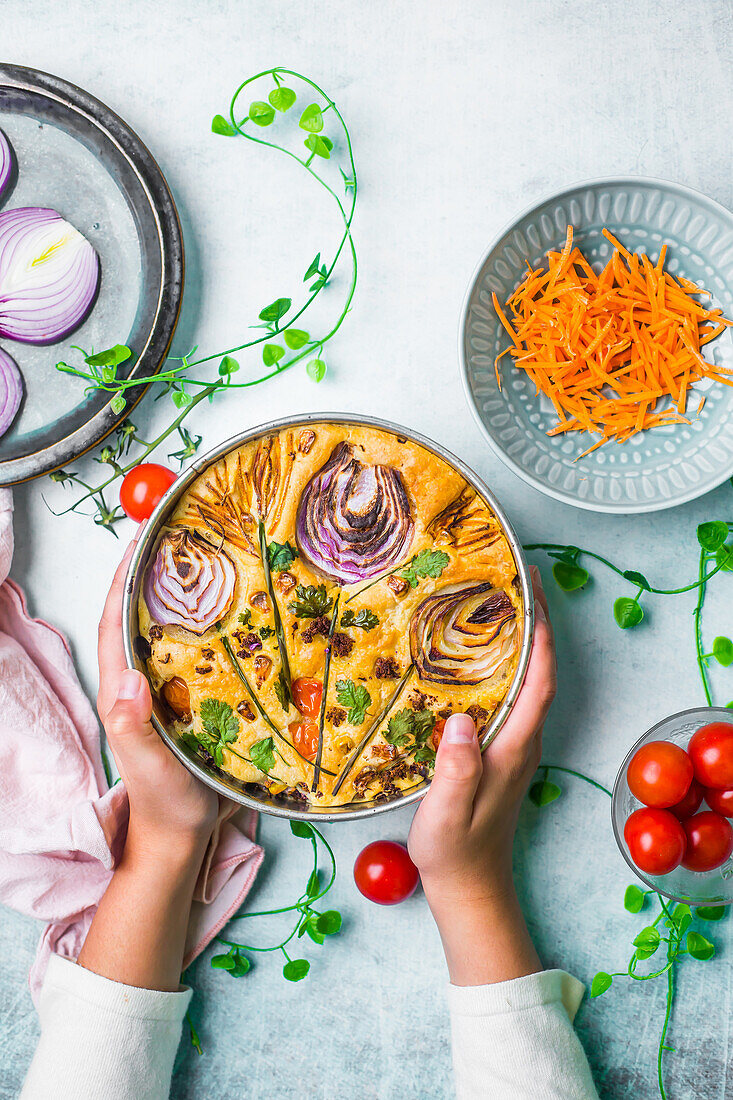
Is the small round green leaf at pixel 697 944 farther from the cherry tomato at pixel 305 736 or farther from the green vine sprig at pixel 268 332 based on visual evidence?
the green vine sprig at pixel 268 332

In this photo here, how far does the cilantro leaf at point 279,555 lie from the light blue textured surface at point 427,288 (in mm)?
590

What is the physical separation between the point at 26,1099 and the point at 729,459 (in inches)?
97.6

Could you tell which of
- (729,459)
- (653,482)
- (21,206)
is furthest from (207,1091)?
(21,206)

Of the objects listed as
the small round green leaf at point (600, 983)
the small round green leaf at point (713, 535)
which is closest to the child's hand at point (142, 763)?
the small round green leaf at point (600, 983)

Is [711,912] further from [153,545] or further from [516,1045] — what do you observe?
[153,545]

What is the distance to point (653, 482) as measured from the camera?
2008 millimetres

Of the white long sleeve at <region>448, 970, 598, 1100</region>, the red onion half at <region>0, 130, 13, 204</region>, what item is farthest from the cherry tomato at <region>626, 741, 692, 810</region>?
the red onion half at <region>0, 130, 13, 204</region>

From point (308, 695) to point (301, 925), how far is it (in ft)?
2.85

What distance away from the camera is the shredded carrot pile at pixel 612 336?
191 cm

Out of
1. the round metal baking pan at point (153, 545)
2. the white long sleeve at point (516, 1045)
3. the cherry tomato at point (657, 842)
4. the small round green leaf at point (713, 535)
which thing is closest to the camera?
the round metal baking pan at point (153, 545)

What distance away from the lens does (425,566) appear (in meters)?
1.70

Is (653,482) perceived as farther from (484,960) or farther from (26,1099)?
(26,1099)

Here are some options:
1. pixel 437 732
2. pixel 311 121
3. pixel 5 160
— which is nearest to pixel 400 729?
pixel 437 732

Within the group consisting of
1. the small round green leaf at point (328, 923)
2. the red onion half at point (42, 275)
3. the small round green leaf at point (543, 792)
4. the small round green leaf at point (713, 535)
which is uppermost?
the red onion half at point (42, 275)
